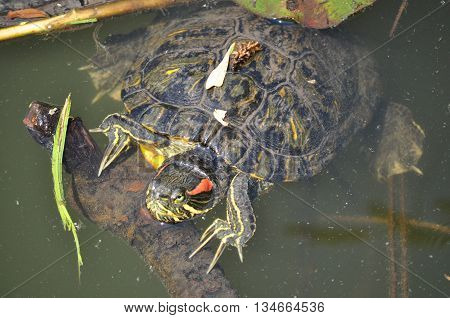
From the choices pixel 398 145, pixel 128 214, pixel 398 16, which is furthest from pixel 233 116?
pixel 398 16

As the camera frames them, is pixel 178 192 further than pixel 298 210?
No

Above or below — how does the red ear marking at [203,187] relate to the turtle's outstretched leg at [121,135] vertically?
below

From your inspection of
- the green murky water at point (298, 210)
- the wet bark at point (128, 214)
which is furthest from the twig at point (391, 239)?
the wet bark at point (128, 214)

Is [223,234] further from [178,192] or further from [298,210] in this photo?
[298,210]

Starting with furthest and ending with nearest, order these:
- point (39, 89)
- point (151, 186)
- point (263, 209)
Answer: point (39, 89), point (263, 209), point (151, 186)

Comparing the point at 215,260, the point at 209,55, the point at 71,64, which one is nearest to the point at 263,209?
the point at 215,260

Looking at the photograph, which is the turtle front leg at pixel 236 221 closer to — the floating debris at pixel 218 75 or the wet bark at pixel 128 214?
the wet bark at pixel 128 214

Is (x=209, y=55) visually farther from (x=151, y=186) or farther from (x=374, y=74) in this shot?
(x=374, y=74)
